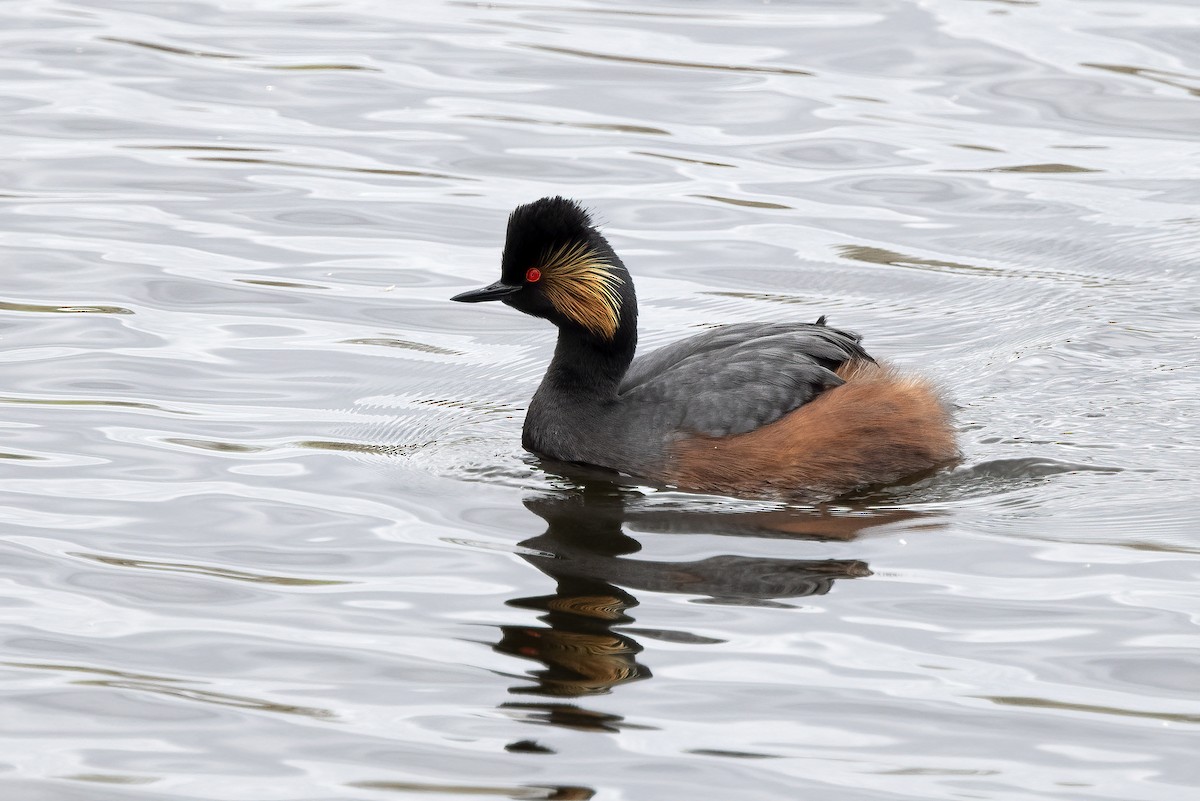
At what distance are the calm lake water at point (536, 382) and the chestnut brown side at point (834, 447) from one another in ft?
0.62

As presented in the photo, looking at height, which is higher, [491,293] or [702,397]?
[491,293]

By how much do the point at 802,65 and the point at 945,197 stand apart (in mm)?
3151

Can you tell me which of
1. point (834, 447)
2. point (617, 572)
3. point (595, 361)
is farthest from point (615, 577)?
point (595, 361)

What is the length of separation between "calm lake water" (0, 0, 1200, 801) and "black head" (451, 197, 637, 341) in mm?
768

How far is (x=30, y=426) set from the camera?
9.05 m

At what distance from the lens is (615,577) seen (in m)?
7.21

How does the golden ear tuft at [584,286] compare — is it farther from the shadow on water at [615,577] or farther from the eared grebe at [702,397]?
the shadow on water at [615,577]

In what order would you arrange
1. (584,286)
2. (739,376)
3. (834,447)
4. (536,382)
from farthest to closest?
(536,382) < (584,286) < (739,376) < (834,447)

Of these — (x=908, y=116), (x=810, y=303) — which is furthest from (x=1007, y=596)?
(x=908, y=116)

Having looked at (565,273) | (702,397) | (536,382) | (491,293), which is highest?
(565,273)

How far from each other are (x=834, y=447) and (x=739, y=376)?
57 centimetres

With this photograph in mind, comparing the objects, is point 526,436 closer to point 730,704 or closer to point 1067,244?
point 730,704

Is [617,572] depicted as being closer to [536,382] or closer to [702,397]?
[702,397]

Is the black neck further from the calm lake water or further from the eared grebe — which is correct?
the calm lake water
